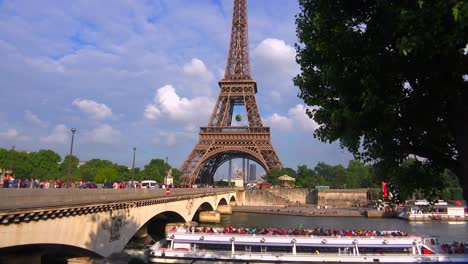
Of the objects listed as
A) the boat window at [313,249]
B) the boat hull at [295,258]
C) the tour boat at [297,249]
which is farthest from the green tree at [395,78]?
the boat window at [313,249]

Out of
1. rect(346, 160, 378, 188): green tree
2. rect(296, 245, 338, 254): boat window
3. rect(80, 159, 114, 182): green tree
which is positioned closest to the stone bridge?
rect(296, 245, 338, 254): boat window

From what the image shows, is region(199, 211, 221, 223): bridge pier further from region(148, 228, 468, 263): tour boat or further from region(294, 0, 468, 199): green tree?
region(294, 0, 468, 199): green tree

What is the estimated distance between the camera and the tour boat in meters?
25.8

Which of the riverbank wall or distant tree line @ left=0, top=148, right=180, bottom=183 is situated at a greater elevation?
distant tree line @ left=0, top=148, right=180, bottom=183

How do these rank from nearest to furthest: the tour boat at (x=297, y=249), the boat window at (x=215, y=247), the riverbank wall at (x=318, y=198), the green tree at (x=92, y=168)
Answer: the tour boat at (x=297, y=249)
the boat window at (x=215, y=247)
the riverbank wall at (x=318, y=198)
the green tree at (x=92, y=168)

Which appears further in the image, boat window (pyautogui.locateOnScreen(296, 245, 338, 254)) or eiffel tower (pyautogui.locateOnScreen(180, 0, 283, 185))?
eiffel tower (pyautogui.locateOnScreen(180, 0, 283, 185))

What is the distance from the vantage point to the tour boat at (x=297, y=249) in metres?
25.8

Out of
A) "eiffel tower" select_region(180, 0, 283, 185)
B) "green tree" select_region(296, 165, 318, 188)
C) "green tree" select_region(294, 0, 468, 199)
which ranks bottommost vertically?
"green tree" select_region(294, 0, 468, 199)

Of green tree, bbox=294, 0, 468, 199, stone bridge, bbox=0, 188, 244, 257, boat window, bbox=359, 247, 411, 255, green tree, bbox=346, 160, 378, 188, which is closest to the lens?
green tree, bbox=294, 0, 468, 199

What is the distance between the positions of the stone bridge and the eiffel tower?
51.9 m

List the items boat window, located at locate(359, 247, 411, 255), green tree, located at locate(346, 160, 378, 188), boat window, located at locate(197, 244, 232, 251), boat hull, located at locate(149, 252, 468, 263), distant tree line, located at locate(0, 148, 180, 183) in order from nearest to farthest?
boat hull, located at locate(149, 252, 468, 263), boat window, located at locate(359, 247, 411, 255), boat window, located at locate(197, 244, 232, 251), distant tree line, located at locate(0, 148, 180, 183), green tree, located at locate(346, 160, 378, 188)

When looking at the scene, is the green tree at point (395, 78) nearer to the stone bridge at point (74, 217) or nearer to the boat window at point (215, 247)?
the stone bridge at point (74, 217)

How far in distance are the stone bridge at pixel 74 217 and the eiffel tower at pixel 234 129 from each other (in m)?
51.9

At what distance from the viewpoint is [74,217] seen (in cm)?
1551
